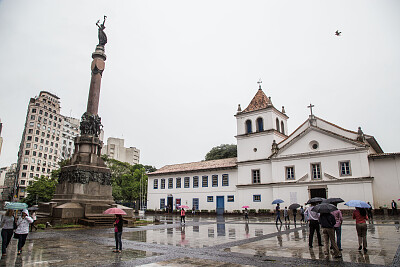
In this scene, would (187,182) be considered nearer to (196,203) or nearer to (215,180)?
(196,203)

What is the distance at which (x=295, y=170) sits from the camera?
3206 cm

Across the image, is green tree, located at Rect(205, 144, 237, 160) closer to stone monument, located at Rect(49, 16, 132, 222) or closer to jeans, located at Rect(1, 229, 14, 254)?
stone monument, located at Rect(49, 16, 132, 222)

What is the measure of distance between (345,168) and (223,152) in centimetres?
3152

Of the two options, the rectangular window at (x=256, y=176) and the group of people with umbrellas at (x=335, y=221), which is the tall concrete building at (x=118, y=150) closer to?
the rectangular window at (x=256, y=176)

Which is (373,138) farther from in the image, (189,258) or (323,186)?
(189,258)

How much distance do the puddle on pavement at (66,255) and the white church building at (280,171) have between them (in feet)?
84.8

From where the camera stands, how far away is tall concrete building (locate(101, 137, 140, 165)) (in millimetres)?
101269

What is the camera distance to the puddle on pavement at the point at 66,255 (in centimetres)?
736

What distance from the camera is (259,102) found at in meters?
38.3

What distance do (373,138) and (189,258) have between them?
31181 mm

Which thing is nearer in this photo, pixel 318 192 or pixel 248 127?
pixel 318 192

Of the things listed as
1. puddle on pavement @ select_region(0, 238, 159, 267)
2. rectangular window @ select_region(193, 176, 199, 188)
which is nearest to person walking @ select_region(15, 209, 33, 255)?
puddle on pavement @ select_region(0, 238, 159, 267)

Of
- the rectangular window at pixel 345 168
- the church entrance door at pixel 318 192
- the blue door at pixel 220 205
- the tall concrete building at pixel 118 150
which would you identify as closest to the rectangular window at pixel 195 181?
the blue door at pixel 220 205

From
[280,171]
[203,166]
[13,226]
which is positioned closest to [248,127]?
[280,171]
